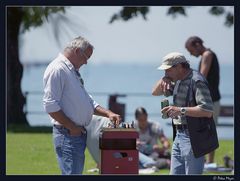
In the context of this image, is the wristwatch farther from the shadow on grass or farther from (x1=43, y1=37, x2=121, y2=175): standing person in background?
the shadow on grass

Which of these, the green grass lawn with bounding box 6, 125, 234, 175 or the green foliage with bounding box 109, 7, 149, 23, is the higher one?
the green foliage with bounding box 109, 7, 149, 23

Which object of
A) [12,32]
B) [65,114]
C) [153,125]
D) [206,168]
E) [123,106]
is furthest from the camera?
Answer: [12,32]

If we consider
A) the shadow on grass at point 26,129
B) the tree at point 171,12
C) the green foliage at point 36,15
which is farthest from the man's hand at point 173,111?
the shadow on grass at point 26,129

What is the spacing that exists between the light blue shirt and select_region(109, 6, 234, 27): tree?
648cm

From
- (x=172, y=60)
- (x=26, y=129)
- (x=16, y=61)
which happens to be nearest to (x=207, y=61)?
(x=172, y=60)

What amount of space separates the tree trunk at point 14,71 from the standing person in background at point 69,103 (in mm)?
8097

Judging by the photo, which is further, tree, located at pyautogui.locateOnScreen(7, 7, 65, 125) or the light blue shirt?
tree, located at pyautogui.locateOnScreen(7, 7, 65, 125)

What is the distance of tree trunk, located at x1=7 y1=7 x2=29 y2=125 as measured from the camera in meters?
13.6

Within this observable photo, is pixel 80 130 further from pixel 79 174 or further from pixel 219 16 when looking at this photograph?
pixel 219 16

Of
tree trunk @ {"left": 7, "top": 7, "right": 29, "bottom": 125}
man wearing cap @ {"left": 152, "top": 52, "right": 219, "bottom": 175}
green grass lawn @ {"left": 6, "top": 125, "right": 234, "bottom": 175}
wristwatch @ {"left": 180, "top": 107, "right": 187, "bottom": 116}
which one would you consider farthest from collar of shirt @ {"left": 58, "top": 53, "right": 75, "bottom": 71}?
tree trunk @ {"left": 7, "top": 7, "right": 29, "bottom": 125}

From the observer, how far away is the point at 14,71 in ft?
45.1

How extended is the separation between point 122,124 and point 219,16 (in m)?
6.38

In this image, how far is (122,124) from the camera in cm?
577

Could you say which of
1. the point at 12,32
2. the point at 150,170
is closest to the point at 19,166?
the point at 150,170
